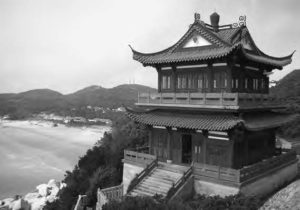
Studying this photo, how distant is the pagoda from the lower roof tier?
0.07m

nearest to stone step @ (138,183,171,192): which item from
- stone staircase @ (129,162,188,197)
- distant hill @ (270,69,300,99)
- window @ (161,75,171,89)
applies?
stone staircase @ (129,162,188,197)

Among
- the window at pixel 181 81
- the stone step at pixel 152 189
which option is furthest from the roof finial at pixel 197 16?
the stone step at pixel 152 189

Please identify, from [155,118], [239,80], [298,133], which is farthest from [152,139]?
[298,133]

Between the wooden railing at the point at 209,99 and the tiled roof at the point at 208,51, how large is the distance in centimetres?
243

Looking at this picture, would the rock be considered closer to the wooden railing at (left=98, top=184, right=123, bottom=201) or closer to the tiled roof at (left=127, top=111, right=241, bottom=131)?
Answer: the wooden railing at (left=98, top=184, right=123, bottom=201)

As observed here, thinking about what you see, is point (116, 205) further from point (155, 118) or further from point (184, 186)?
point (155, 118)

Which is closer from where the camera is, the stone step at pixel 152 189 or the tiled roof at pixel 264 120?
the stone step at pixel 152 189

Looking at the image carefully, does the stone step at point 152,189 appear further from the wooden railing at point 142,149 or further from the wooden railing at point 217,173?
the wooden railing at point 142,149

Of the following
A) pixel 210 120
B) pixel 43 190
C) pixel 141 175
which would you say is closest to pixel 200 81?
pixel 210 120

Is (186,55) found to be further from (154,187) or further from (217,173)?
(154,187)

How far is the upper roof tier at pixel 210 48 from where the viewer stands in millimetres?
21703

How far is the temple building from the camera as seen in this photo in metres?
20.2

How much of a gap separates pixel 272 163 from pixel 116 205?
12476mm

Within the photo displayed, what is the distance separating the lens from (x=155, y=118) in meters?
24.3
